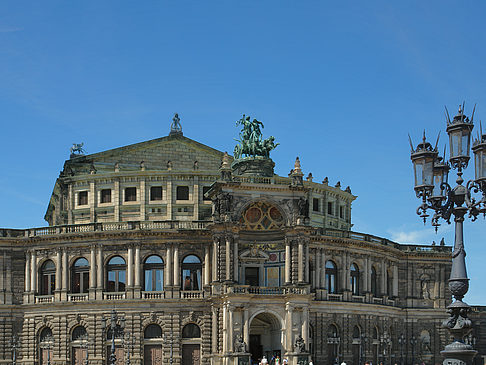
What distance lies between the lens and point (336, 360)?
77.3m

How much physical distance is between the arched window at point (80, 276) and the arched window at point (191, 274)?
9.44m

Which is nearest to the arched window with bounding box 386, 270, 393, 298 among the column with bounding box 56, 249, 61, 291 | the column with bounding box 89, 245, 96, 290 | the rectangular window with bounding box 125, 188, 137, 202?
the rectangular window with bounding box 125, 188, 137, 202

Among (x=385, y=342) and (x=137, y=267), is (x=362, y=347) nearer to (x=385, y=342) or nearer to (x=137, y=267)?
(x=385, y=342)

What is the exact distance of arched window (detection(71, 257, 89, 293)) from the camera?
76188 mm

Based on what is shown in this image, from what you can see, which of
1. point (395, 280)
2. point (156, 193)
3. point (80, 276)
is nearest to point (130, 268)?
point (80, 276)

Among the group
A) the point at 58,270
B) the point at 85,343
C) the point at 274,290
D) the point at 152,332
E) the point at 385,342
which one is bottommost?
the point at 385,342

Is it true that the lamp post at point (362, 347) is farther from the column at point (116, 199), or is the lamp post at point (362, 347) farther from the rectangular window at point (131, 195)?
the column at point (116, 199)

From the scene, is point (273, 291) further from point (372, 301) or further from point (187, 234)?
point (372, 301)

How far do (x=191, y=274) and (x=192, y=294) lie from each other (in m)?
2.08

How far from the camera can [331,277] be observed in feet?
264

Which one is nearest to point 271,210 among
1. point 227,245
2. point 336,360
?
point 227,245

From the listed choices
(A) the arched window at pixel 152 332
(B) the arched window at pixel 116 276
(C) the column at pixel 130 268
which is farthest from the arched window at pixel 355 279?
(B) the arched window at pixel 116 276

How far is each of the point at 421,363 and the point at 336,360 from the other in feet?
49.1

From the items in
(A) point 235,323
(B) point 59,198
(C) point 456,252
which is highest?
(B) point 59,198
